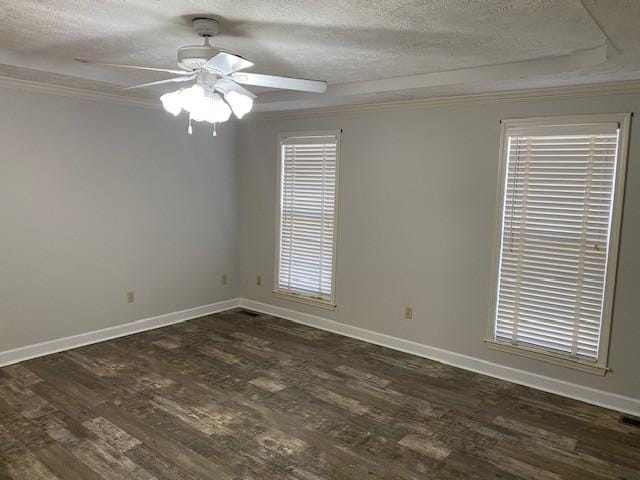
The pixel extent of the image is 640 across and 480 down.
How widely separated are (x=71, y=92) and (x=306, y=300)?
3.08m

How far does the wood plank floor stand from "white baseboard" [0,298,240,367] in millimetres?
117

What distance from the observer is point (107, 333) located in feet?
16.1

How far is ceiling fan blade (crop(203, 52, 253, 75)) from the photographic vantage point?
7.59 ft

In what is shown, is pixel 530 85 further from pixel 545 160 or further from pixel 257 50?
pixel 257 50

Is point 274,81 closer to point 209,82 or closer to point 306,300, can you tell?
point 209,82

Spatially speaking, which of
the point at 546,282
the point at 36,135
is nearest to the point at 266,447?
the point at 546,282

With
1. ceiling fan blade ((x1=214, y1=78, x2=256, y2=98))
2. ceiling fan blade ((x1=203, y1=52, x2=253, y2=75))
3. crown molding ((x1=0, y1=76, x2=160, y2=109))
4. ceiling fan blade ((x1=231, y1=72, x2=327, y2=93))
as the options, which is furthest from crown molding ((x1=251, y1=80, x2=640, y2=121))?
ceiling fan blade ((x1=203, y1=52, x2=253, y2=75))

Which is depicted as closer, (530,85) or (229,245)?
(530,85)

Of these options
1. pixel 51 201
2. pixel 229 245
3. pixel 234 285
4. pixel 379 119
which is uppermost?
pixel 379 119

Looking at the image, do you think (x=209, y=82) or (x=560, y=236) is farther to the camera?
(x=560, y=236)

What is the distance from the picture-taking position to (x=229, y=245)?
607 cm

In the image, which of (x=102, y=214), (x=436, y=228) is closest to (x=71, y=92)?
(x=102, y=214)

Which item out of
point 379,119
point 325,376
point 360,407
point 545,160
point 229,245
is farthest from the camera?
point 229,245

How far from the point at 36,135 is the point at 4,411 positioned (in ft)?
7.34
